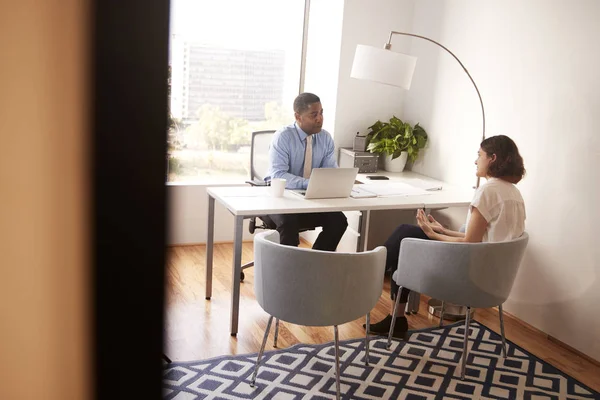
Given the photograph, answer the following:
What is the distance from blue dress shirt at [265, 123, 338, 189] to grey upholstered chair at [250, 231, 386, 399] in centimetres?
109

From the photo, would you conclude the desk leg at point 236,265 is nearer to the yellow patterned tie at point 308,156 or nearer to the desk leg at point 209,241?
the desk leg at point 209,241

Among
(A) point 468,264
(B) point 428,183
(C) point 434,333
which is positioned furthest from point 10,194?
(B) point 428,183

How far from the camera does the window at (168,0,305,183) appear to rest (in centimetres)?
473

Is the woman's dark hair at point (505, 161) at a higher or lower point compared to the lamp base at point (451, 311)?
higher

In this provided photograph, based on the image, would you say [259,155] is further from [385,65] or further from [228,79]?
[385,65]

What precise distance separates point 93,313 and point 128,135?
6.3 inches

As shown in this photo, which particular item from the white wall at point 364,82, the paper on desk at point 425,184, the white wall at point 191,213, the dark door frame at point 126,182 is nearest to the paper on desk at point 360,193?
the paper on desk at point 425,184

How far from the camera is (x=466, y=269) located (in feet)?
9.51

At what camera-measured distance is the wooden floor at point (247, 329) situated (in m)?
3.15

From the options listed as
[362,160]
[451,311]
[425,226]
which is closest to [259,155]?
[362,160]

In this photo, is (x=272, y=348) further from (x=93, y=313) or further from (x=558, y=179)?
(x=93, y=313)

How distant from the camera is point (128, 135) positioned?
0.48 meters

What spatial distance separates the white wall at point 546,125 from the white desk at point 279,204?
1.58 ft

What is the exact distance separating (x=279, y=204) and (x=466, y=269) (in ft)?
3.36
